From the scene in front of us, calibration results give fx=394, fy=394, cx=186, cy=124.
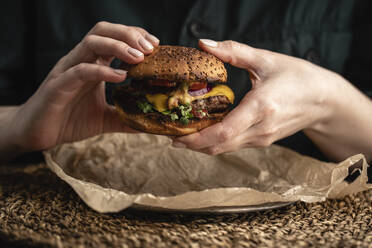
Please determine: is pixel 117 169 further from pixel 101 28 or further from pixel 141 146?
pixel 101 28

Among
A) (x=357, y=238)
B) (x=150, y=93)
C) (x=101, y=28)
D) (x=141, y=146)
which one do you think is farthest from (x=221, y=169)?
(x=101, y=28)

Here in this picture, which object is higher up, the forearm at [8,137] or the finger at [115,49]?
the finger at [115,49]

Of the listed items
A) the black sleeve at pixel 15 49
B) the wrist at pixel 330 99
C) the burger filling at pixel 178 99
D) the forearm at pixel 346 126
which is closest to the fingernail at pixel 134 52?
the burger filling at pixel 178 99

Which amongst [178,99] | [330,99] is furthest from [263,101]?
[330,99]

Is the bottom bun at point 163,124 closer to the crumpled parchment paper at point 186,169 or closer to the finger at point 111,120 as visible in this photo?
the crumpled parchment paper at point 186,169

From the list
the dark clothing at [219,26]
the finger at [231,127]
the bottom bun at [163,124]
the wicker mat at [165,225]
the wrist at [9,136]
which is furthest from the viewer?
the dark clothing at [219,26]

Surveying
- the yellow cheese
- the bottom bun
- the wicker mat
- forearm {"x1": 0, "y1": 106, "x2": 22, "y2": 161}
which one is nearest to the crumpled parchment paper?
the wicker mat
